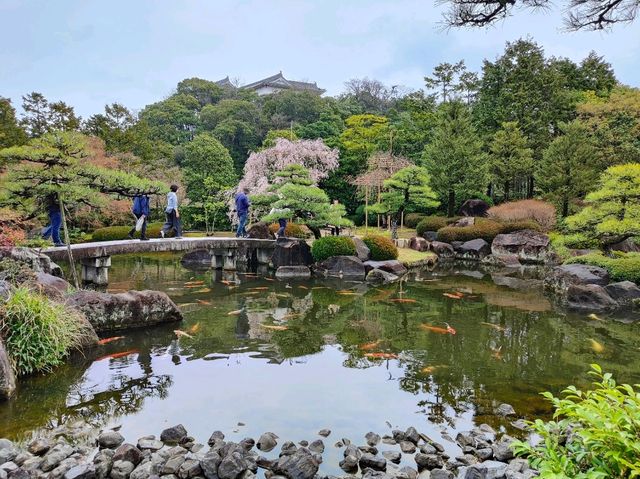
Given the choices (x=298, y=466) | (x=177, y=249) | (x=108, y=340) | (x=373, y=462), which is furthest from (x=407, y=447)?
(x=177, y=249)

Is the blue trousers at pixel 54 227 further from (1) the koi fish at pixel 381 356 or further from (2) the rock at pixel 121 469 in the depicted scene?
(2) the rock at pixel 121 469

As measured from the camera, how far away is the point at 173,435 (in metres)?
4.39

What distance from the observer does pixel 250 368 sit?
6.54m

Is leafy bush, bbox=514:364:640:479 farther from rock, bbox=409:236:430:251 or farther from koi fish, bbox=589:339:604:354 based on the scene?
rock, bbox=409:236:430:251

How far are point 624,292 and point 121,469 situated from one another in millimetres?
11260

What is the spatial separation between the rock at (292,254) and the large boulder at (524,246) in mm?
8429

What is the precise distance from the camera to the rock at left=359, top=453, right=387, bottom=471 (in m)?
4.00

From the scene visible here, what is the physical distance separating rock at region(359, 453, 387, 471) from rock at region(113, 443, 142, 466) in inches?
75.1

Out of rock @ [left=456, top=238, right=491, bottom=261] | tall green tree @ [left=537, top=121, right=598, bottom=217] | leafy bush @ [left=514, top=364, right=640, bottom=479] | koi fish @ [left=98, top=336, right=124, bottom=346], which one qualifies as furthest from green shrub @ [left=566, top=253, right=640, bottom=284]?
koi fish @ [left=98, top=336, right=124, bottom=346]

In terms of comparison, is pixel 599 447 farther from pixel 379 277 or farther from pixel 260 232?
pixel 260 232

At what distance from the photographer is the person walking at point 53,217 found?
10.5 meters

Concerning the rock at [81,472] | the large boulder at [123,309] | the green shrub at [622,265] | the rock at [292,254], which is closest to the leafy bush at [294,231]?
the rock at [292,254]

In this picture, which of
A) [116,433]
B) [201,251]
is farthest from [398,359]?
[201,251]

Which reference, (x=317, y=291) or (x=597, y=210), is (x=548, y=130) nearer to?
(x=597, y=210)
